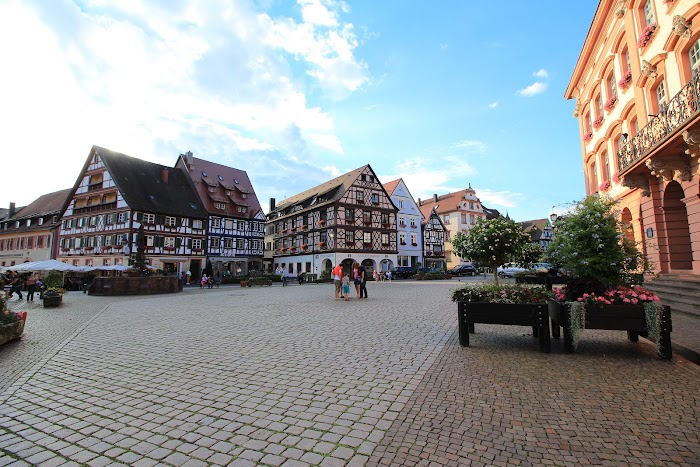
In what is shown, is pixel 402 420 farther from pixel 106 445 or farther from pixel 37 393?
pixel 37 393

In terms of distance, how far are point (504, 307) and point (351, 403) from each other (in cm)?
360

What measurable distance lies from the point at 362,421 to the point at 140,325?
8.87 metres

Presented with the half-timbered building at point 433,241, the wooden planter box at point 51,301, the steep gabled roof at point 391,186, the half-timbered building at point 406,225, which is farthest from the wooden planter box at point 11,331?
the half-timbered building at point 433,241

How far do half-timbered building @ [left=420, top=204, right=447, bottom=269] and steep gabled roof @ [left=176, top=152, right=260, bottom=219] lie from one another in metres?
26.3

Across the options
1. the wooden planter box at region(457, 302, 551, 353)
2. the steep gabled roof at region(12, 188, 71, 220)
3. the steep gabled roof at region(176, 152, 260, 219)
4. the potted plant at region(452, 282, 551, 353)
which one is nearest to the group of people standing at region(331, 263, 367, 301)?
the potted plant at region(452, 282, 551, 353)

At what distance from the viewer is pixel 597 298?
19.7 ft

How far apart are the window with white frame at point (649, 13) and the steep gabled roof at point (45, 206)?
60346mm

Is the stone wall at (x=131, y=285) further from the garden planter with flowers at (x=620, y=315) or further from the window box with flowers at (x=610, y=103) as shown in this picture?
the window box with flowers at (x=610, y=103)

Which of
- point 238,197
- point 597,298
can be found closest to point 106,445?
point 597,298

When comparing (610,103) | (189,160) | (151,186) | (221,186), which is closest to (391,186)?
(221,186)

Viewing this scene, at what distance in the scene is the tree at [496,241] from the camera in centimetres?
1466

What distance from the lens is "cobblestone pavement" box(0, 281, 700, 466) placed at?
121 inches

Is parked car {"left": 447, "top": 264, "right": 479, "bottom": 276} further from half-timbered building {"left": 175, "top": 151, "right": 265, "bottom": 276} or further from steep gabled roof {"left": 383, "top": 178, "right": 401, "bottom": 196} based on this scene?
half-timbered building {"left": 175, "top": 151, "right": 265, "bottom": 276}

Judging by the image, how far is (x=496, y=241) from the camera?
1470 centimetres
